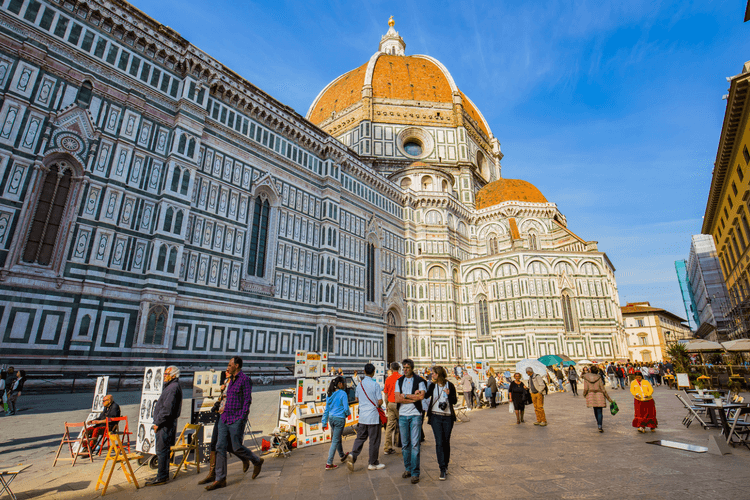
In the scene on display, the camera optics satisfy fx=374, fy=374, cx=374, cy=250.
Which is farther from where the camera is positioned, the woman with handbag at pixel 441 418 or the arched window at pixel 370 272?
the arched window at pixel 370 272

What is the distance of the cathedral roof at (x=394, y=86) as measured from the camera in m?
41.3

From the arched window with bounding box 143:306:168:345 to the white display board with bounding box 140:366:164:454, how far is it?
965 centimetres

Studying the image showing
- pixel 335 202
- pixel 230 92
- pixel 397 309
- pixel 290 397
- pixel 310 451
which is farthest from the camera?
pixel 397 309

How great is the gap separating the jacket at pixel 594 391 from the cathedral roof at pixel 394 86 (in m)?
37.3

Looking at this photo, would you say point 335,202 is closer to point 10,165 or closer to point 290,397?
point 10,165

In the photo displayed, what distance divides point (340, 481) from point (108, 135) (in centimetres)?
1621

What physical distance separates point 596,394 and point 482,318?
24.0 metres

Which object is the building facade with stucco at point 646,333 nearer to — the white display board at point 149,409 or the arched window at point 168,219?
the arched window at point 168,219

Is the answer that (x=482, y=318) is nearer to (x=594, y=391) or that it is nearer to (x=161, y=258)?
(x=594, y=391)

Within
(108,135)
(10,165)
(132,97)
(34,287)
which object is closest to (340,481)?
(34,287)

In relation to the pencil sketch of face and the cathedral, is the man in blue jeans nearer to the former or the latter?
the pencil sketch of face

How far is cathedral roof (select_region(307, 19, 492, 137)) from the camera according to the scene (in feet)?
135

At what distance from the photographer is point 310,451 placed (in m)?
7.01

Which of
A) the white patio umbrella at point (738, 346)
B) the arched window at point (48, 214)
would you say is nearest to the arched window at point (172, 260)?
the arched window at point (48, 214)
